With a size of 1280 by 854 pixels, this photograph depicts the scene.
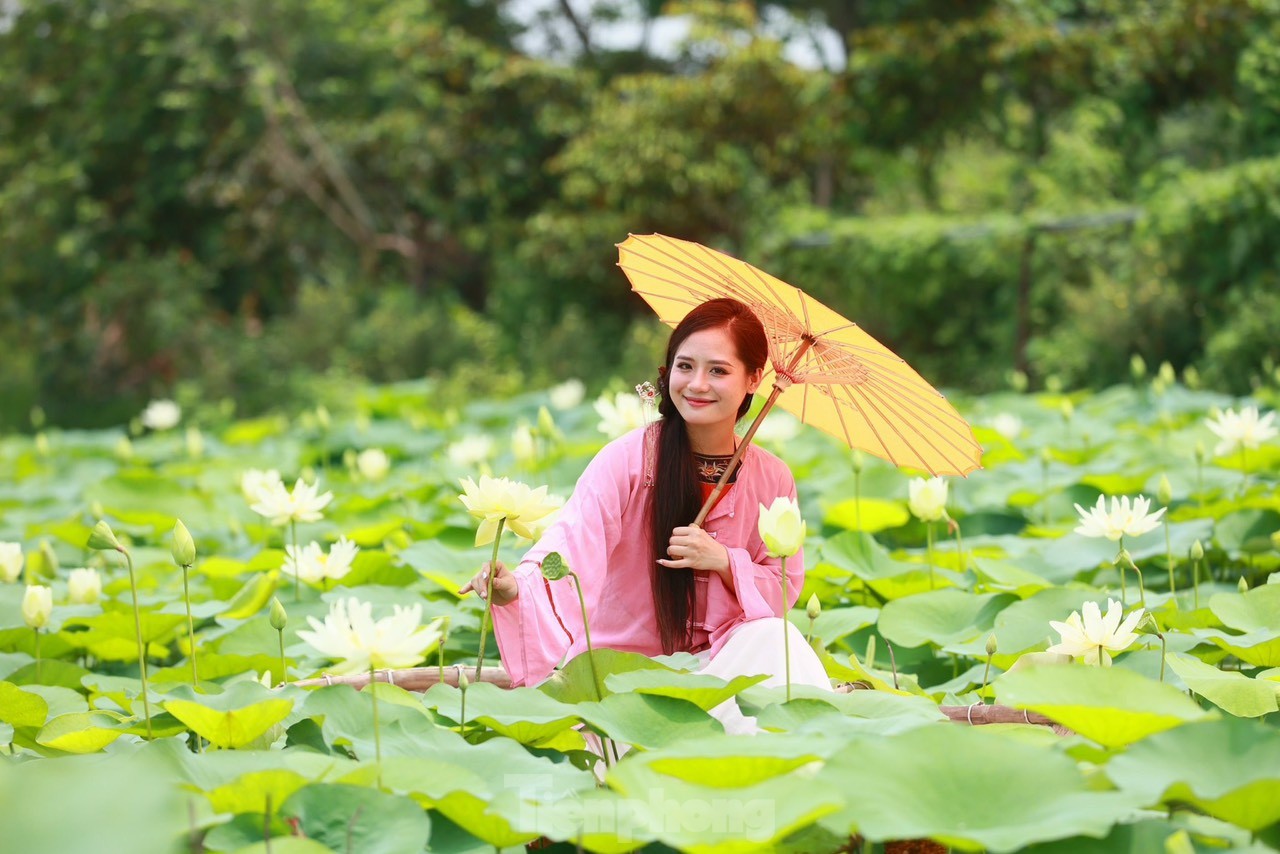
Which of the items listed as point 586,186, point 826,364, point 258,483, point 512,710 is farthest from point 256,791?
point 586,186

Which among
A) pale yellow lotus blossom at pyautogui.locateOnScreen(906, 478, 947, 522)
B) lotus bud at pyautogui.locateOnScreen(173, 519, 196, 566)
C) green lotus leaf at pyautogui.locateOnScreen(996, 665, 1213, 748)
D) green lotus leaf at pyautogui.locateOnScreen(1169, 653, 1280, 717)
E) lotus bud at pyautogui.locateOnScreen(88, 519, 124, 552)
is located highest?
lotus bud at pyautogui.locateOnScreen(88, 519, 124, 552)

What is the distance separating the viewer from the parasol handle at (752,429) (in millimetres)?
2258

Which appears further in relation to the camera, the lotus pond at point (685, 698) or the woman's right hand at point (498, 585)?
the woman's right hand at point (498, 585)

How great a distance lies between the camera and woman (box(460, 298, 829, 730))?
2.19 meters

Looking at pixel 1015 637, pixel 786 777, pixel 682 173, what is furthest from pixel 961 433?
pixel 682 173

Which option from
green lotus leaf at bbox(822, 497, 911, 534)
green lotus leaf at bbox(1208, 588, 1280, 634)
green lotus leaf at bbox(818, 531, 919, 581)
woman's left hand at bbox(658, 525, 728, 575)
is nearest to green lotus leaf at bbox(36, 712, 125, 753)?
woman's left hand at bbox(658, 525, 728, 575)

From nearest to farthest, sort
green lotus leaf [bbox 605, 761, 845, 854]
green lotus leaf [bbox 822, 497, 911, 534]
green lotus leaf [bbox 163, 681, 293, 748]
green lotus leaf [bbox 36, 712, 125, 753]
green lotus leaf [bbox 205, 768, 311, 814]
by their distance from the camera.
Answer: green lotus leaf [bbox 605, 761, 845, 854] < green lotus leaf [bbox 205, 768, 311, 814] < green lotus leaf [bbox 163, 681, 293, 748] < green lotus leaf [bbox 36, 712, 125, 753] < green lotus leaf [bbox 822, 497, 911, 534]

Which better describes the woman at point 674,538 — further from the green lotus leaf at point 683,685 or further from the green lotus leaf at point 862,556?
the green lotus leaf at point 862,556

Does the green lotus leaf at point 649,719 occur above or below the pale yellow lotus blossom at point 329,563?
below

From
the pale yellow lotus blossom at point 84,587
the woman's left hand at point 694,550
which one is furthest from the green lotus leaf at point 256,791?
the pale yellow lotus blossom at point 84,587

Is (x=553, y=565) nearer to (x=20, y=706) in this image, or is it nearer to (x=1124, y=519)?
(x=20, y=706)

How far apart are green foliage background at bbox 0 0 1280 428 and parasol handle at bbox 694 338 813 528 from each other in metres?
4.85

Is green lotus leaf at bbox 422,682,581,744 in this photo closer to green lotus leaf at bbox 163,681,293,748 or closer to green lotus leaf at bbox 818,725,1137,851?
green lotus leaf at bbox 163,681,293,748

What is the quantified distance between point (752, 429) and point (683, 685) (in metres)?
0.59
